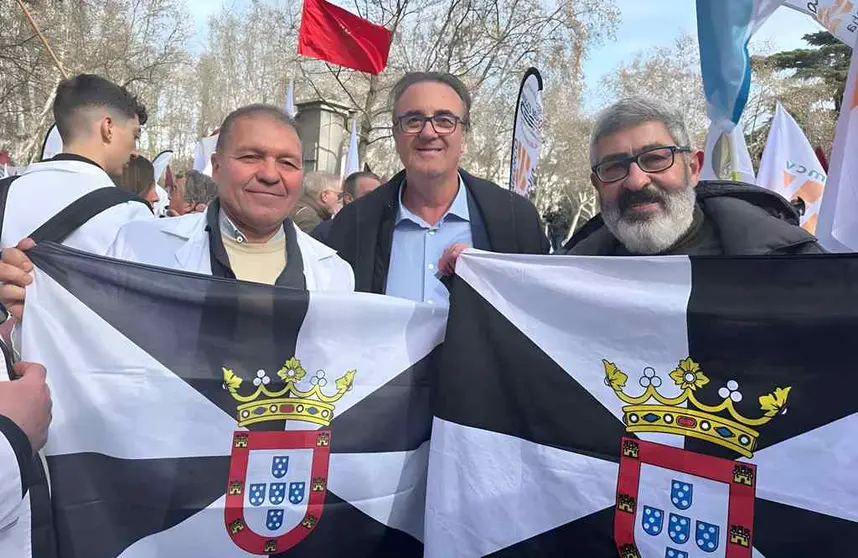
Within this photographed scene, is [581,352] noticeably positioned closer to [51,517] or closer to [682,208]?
[682,208]

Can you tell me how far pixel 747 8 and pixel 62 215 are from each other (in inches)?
140

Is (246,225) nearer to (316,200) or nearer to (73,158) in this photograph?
(73,158)

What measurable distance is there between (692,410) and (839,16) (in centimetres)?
243

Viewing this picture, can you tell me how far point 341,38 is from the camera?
7.88 meters

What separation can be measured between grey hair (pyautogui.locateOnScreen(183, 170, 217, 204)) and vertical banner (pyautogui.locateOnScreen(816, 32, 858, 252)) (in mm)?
4906

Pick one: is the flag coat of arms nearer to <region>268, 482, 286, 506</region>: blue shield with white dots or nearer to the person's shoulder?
<region>268, 482, 286, 506</region>: blue shield with white dots

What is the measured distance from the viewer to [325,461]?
2154mm

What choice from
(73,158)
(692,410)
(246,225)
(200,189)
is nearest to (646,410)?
(692,410)

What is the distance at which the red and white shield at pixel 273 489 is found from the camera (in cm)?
206

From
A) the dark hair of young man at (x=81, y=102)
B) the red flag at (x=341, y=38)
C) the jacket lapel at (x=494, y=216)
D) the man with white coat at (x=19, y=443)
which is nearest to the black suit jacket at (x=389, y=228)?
the jacket lapel at (x=494, y=216)

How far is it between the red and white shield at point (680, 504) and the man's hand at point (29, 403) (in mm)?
1607

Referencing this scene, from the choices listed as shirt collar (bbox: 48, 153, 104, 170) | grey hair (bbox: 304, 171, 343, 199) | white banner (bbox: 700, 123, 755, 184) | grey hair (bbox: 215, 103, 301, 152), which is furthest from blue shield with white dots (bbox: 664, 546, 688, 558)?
grey hair (bbox: 304, 171, 343, 199)

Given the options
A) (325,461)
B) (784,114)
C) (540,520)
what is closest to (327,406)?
(325,461)

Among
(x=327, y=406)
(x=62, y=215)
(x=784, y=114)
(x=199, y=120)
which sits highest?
(x=199, y=120)
